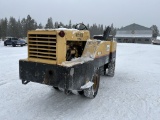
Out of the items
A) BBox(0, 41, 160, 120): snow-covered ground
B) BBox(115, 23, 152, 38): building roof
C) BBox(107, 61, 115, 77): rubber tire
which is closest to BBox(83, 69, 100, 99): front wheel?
BBox(0, 41, 160, 120): snow-covered ground

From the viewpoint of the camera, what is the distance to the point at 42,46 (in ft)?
16.1

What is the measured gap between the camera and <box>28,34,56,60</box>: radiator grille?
472 centimetres

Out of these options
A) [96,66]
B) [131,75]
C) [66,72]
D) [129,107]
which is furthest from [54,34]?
[131,75]

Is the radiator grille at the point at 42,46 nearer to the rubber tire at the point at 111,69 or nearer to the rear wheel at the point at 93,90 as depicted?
the rear wheel at the point at 93,90

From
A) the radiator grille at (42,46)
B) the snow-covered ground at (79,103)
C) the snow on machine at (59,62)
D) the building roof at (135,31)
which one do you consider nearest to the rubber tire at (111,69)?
the snow-covered ground at (79,103)

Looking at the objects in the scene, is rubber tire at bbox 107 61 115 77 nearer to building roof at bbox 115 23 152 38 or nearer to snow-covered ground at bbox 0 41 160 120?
snow-covered ground at bbox 0 41 160 120

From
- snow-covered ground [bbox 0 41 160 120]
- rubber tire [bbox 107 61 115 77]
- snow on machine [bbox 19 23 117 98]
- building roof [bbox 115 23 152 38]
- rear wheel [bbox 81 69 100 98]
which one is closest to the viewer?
snow on machine [bbox 19 23 117 98]

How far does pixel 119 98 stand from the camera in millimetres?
5984

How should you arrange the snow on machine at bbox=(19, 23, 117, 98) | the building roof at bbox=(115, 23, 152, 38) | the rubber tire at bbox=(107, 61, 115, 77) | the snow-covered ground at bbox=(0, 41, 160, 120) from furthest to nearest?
the building roof at bbox=(115, 23, 152, 38) → the rubber tire at bbox=(107, 61, 115, 77) → the snow-covered ground at bbox=(0, 41, 160, 120) → the snow on machine at bbox=(19, 23, 117, 98)

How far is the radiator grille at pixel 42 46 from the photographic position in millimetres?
4723

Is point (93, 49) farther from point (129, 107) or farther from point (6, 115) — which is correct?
point (6, 115)

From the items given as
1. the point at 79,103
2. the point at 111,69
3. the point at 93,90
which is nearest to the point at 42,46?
the point at 79,103

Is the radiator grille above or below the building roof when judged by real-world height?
below

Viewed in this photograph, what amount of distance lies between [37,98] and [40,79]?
114 centimetres
